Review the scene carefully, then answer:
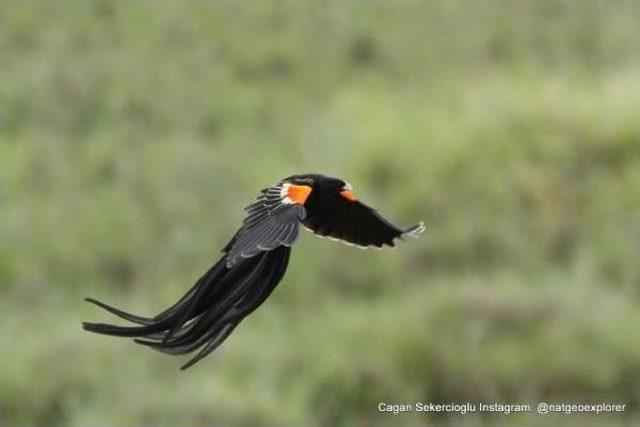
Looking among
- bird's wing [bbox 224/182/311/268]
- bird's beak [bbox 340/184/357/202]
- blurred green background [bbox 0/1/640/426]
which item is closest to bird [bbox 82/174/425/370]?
bird's wing [bbox 224/182/311/268]

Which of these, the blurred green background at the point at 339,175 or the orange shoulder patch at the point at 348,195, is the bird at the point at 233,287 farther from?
the blurred green background at the point at 339,175

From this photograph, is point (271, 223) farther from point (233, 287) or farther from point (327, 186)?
point (327, 186)

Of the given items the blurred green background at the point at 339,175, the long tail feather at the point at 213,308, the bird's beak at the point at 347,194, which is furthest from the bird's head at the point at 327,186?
the blurred green background at the point at 339,175

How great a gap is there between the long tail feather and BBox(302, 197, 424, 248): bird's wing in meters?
0.44

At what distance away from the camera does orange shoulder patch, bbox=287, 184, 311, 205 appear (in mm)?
2625

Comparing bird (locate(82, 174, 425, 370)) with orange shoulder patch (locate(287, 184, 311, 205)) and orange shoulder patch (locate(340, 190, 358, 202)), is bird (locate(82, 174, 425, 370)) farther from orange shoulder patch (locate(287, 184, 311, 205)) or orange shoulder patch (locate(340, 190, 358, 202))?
orange shoulder patch (locate(340, 190, 358, 202))

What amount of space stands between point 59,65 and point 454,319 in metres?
4.24

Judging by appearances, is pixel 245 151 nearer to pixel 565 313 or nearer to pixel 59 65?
pixel 59 65

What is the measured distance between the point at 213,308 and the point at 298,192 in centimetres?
34

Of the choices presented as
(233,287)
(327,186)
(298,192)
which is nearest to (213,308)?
(233,287)

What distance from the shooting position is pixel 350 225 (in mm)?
2951

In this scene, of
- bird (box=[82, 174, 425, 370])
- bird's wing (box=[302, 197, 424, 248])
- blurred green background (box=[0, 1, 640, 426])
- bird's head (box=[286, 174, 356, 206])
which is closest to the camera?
bird (box=[82, 174, 425, 370])

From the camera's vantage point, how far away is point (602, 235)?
26.1 ft

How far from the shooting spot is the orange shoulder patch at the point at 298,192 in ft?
8.61
